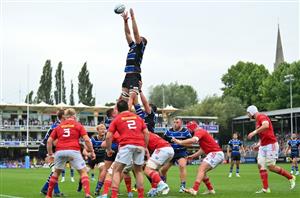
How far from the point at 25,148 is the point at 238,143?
57684 millimetres

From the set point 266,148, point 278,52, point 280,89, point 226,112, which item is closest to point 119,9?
Result: point 266,148

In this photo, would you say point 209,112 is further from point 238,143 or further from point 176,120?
point 176,120

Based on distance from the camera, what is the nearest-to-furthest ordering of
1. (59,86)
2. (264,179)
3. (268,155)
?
(264,179)
(268,155)
(59,86)

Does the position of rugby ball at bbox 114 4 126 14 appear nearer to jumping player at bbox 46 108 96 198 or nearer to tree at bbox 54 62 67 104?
jumping player at bbox 46 108 96 198

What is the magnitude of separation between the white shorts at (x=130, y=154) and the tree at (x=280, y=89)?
254 ft

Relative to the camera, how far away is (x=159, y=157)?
47.9 feet

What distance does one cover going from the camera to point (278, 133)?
81.3 meters

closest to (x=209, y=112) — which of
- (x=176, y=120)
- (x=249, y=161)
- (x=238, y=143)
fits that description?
(x=249, y=161)

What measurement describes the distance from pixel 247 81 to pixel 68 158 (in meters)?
87.2

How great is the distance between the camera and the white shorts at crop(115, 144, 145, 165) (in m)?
11.8

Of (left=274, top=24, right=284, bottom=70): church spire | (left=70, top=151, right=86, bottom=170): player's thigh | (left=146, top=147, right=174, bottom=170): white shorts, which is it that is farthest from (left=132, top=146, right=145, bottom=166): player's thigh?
(left=274, top=24, right=284, bottom=70): church spire

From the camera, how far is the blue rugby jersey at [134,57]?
14.7 m

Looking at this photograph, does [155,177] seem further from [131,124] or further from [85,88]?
[85,88]

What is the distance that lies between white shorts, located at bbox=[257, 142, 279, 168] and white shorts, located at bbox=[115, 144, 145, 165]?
5.78 meters
